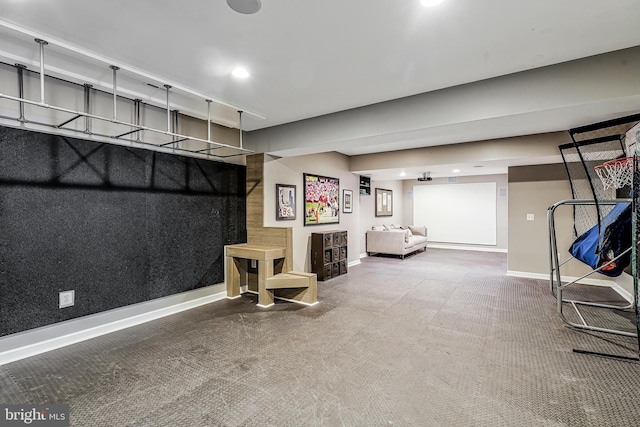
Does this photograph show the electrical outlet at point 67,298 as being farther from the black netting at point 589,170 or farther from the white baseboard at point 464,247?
the white baseboard at point 464,247

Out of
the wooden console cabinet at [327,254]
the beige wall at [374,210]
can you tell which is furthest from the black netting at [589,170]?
the beige wall at [374,210]

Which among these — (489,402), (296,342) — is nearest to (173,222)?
(296,342)

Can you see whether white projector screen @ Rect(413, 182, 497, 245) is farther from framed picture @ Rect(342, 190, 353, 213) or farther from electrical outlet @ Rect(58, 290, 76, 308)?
electrical outlet @ Rect(58, 290, 76, 308)

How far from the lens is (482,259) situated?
769cm

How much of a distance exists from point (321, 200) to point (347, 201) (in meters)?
1.12

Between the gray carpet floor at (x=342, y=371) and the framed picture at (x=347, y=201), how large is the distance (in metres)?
3.10

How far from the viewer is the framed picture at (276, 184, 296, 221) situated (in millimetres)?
4841

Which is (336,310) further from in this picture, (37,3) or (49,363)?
(37,3)

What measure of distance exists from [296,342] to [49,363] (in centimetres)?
208

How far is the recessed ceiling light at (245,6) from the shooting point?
1747 mm

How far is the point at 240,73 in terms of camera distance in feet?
8.85

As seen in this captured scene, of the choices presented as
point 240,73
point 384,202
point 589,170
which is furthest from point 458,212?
point 240,73

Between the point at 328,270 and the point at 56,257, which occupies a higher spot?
the point at 56,257

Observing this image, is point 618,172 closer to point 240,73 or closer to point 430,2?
point 430,2
